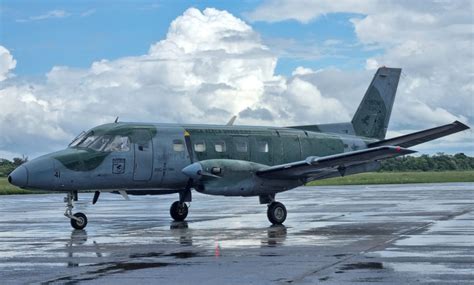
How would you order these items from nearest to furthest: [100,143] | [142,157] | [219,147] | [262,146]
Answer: [100,143]
[142,157]
[219,147]
[262,146]

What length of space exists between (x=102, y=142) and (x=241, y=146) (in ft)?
15.8

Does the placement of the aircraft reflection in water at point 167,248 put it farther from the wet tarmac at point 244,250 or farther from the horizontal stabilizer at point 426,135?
the horizontal stabilizer at point 426,135

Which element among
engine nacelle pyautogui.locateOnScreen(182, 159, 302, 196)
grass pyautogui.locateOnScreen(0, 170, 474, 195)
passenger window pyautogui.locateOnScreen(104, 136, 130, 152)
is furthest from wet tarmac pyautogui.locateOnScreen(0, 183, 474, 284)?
grass pyautogui.locateOnScreen(0, 170, 474, 195)

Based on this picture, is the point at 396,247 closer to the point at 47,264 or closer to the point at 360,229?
the point at 360,229

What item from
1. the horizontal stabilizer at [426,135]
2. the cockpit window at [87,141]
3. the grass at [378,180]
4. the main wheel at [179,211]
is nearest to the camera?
the cockpit window at [87,141]

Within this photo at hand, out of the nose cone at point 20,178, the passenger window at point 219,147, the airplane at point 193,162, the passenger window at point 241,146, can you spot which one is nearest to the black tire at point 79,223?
the airplane at point 193,162

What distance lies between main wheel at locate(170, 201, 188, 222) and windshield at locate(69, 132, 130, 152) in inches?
128

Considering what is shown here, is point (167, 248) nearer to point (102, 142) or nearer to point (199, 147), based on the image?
point (102, 142)

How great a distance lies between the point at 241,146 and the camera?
83.9 feet

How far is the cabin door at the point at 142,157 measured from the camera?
2339 cm

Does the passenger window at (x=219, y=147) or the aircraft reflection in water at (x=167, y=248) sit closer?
the aircraft reflection in water at (x=167, y=248)

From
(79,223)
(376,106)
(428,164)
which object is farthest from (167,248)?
(428,164)

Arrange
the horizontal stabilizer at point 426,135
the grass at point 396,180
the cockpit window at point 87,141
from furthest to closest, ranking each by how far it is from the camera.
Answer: the grass at point 396,180 < the horizontal stabilizer at point 426,135 < the cockpit window at point 87,141

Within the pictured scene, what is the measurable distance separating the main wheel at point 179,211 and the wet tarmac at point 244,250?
359mm
